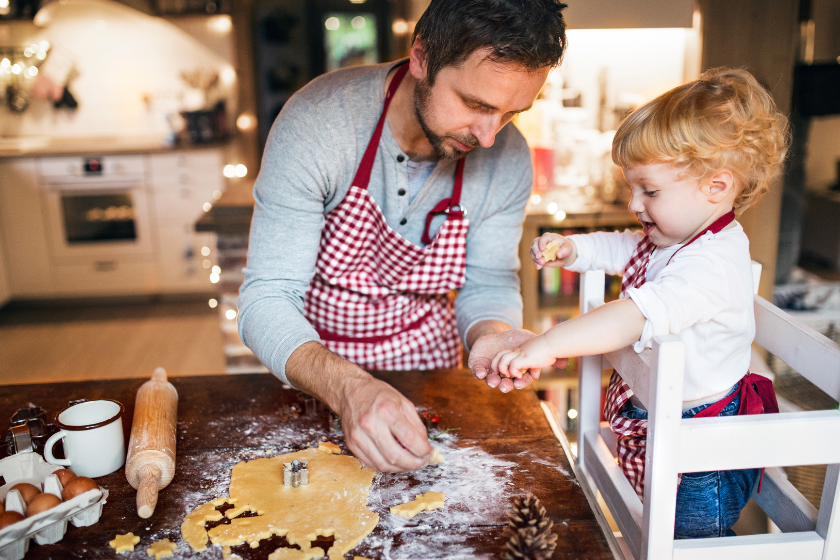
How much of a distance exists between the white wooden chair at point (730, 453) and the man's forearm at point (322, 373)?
16.3 inches

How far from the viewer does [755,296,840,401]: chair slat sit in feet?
2.99

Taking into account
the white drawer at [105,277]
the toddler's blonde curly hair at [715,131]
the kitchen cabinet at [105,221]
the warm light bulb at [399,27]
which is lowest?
the white drawer at [105,277]

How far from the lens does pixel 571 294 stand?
2.85m

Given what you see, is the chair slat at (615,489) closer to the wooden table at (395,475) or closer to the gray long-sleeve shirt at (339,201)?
the wooden table at (395,475)

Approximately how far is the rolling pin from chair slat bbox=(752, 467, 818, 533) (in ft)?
3.07

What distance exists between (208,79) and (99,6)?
33.7 inches

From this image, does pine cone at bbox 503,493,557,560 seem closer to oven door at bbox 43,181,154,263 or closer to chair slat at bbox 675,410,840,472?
chair slat at bbox 675,410,840,472

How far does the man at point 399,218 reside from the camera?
3.49 feet

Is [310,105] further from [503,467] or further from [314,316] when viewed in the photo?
[503,467]

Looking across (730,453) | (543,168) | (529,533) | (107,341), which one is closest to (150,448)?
(529,533)

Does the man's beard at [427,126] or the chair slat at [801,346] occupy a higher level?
the man's beard at [427,126]

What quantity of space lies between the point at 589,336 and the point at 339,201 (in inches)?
26.1

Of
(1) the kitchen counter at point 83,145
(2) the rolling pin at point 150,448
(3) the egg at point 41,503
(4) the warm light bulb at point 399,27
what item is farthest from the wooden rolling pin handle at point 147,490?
(4) the warm light bulb at point 399,27

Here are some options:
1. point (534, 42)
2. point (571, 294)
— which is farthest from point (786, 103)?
point (534, 42)
